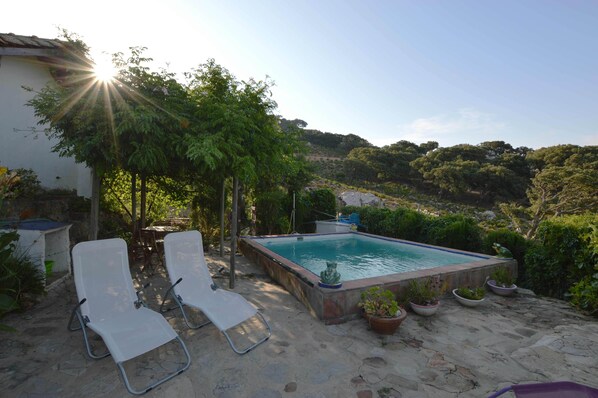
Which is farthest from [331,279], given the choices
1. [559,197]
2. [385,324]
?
[559,197]

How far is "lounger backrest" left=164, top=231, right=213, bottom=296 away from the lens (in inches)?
176

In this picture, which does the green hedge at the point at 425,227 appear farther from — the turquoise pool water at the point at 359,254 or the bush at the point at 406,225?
the turquoise pool water at the point at 359,254

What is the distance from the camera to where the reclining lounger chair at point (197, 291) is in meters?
3.85

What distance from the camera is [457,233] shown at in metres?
8.88

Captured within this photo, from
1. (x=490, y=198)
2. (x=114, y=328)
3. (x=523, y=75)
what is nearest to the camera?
(x=114, y=328)

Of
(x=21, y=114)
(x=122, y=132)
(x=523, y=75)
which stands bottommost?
(x=122, y=132)

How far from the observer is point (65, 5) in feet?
18.6

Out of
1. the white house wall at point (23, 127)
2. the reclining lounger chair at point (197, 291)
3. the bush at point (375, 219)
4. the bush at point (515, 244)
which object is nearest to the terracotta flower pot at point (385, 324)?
the reclining lounger chair at point (197, 291)

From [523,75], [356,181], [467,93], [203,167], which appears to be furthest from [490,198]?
[203,167]

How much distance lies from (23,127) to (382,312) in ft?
33.3

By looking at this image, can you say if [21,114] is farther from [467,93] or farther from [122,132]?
[467,93]

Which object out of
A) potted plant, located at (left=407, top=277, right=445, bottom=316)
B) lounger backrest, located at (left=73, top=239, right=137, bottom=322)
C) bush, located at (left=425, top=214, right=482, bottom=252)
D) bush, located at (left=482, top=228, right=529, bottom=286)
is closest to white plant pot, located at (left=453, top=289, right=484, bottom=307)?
potted plant, located at (left=407, top=277, right=445, bottom=316)

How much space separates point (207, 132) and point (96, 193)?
7.68ft

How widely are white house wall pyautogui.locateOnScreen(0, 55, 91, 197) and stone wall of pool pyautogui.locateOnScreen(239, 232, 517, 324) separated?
6511 mm
